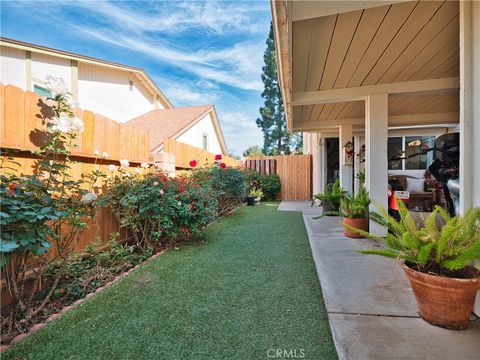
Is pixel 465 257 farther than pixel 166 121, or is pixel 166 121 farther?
pixel 166 121

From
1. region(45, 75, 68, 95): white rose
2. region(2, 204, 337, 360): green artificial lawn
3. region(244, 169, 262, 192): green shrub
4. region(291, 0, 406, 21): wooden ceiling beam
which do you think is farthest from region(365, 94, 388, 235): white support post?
region(244, 169, 262, 192): green shrub

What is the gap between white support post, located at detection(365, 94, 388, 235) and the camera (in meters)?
3.40

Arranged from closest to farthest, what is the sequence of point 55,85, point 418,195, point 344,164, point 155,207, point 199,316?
point 199,316 → point 55,85 → point 155,207 → point 418,195 → point 344,164

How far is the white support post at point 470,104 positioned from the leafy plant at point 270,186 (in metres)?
7.98

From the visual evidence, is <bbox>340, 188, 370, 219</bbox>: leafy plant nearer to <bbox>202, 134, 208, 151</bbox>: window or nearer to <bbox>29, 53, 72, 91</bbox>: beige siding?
<bbox>29, 53, 72, 91</bbox>: beige siding

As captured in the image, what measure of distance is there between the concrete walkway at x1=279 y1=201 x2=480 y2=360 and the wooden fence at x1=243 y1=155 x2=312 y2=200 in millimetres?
7283

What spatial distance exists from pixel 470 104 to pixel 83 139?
3543 millimetres

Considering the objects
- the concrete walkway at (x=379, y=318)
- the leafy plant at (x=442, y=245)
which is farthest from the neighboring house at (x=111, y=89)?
the leafy plant at (x=442, y=245)

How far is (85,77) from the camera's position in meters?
8.77

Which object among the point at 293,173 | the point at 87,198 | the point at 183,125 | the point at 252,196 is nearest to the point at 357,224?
the point at 87,198

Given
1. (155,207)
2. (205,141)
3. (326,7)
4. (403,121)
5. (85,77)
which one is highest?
(85,77)

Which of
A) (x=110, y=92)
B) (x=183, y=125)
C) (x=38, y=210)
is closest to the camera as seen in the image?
(x=38, y=210)

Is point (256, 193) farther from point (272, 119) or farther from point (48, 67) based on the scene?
point (272, 119)

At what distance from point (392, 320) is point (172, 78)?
591 inches
